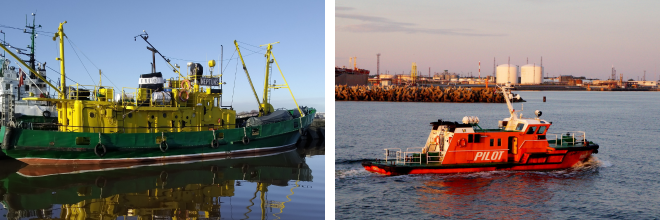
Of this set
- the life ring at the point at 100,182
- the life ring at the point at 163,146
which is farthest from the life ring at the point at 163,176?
the life ring at the point at 163,146

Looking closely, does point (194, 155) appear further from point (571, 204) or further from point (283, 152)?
point (571, 204)

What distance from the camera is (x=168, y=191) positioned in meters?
9.16

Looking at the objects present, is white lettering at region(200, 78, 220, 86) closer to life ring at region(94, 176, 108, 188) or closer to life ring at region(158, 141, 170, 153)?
life ring at region(158, 141, 170, 153)

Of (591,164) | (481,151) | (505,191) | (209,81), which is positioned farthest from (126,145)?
(591,164)

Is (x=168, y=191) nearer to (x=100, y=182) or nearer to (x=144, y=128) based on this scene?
(x=100, y=182)

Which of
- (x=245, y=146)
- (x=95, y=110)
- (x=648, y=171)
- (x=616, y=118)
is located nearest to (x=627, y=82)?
(x=616, y=118)

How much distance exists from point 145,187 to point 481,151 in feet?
24.2

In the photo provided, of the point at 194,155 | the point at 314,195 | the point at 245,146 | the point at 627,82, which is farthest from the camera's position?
the point at 627,82

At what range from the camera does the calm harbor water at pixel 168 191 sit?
7398 millimetres

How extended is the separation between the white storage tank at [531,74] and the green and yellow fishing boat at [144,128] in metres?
46.7

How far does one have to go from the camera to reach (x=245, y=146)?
15117mm

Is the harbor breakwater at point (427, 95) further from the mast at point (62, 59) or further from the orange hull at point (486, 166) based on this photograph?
the mast at point (62, 59)

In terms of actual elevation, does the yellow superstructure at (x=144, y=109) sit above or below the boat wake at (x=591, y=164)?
above

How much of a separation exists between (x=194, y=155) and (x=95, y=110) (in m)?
2.82
